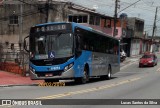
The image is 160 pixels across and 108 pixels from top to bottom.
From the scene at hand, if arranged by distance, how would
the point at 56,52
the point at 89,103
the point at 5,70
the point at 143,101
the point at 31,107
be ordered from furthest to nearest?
1. the point at 5,70
2. the point at 56,52
3. the point at 143,101
4. the point at 89,103
5. the point at 31,107

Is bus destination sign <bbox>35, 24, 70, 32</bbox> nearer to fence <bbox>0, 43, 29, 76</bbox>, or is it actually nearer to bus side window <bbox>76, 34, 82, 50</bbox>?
bus side window <bbox>76, 34, 82, 50</bbox>

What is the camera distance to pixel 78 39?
22.3 meters

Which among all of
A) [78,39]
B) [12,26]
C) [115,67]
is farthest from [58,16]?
[78,39]

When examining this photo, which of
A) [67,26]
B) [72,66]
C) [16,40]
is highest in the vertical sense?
[67,26]

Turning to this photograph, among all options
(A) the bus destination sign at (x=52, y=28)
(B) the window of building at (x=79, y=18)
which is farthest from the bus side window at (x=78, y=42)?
(B) the window of building at (x=79, y=18)

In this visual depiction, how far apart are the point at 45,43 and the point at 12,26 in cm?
3293

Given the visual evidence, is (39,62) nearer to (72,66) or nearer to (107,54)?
(72,66)

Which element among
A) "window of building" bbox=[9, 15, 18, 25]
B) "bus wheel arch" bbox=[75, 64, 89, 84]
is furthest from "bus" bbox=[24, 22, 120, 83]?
"window of building" bbox=[9, 15, 18, 25]

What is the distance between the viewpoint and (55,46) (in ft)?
71.2

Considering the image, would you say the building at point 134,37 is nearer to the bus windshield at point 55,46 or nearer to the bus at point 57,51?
the bus at point 57,51

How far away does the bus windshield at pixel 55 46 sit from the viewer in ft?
71.2

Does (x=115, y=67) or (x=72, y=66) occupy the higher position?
(x=72, y=66)

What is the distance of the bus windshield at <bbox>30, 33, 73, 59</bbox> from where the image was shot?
71.2 ft

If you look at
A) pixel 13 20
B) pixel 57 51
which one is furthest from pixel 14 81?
pixel 13 20
